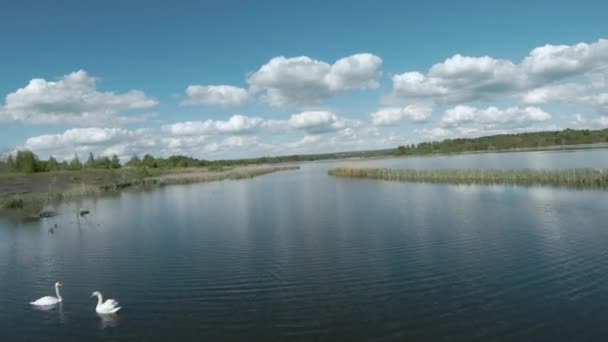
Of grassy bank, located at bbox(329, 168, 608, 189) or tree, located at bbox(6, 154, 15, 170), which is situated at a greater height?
tree, located at bbox(6, 154, 15, 170)

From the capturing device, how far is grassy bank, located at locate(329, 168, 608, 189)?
36.1 meters

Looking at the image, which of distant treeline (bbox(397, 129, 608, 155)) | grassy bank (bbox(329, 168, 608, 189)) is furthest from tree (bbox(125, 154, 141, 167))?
distant treeline (bbox(397, 129, 608, 155))

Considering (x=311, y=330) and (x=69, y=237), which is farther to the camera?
(x=69, y=237)

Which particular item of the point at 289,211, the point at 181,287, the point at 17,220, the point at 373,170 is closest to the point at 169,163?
the point at 373,170

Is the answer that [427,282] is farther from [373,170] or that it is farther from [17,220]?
[373,170]

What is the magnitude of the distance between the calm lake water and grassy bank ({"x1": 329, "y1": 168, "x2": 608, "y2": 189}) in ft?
30.3

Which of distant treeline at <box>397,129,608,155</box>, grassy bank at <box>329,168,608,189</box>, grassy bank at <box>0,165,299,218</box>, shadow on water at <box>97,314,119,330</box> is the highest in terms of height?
distant treeline at <box>397,129,608,155</box>

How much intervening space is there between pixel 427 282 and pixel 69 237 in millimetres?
22654

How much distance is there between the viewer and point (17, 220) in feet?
117

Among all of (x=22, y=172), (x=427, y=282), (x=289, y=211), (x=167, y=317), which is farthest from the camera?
(x=22, y=172)

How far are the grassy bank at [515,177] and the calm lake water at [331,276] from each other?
9.23 meters

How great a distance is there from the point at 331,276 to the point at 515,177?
34.5m

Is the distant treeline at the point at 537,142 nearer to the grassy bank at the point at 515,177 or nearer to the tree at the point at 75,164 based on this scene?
the grassy bank at the point at 515,177

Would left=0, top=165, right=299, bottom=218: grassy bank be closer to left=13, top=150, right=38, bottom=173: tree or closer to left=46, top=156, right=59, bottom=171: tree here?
left=13, top=150, right=38, bottom=173: tree
